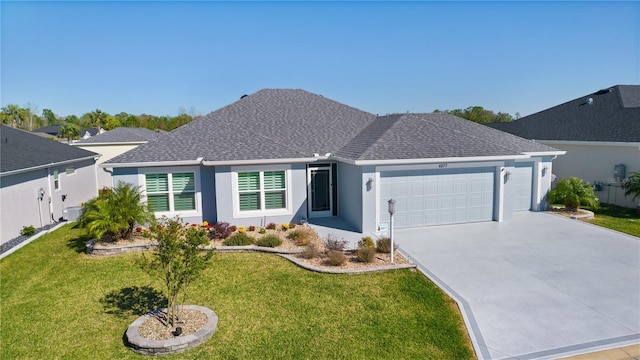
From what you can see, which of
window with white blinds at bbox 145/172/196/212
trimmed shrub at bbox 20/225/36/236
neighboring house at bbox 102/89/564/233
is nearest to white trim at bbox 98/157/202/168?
neighboring house at bbox 102/89/564/233

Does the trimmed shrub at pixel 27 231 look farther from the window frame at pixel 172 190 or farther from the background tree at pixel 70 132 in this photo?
the background tree at pixel 70 132

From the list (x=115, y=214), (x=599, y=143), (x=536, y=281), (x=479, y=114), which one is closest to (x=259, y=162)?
(x=115, y=214)

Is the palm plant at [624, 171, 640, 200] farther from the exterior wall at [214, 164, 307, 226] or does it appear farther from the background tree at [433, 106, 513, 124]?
the background tree at [433, 106, 513, 124]

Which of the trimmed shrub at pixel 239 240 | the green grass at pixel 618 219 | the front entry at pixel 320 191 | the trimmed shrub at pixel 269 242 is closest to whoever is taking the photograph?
the trimmed shrub at pixel 269 242

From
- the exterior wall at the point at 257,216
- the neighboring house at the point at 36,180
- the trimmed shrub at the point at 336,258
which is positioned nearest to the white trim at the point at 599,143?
the exterior wall at the point at 257,216

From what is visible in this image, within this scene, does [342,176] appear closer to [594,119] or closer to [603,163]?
[603,163]

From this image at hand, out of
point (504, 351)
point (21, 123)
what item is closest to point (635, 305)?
point (504, 351)
